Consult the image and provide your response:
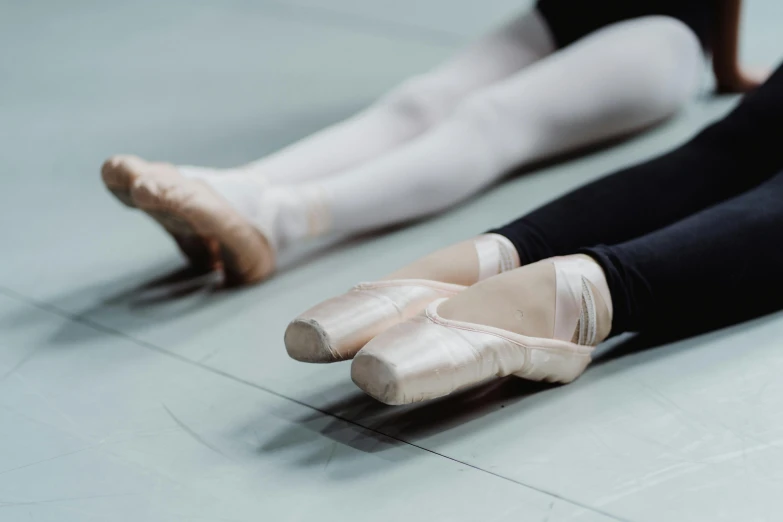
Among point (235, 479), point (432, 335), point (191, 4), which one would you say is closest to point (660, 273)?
point (432, 335)

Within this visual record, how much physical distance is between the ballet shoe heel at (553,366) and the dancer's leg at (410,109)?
495 mm

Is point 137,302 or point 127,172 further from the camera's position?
point 137,302

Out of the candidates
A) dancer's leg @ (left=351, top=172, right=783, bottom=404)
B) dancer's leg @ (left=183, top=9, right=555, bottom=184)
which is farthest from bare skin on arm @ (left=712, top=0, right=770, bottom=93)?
dancer's leg @ (left=351, top=172, right=783, bottom=404)

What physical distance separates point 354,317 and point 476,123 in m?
0.53

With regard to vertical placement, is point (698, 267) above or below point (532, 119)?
below

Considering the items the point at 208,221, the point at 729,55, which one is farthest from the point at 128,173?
the point at 729,55

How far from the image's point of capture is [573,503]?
780 mm

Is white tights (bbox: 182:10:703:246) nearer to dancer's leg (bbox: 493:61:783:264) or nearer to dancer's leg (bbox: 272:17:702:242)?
dancer's leg (bbox: 272:17:702:242)

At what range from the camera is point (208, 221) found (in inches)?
43.6

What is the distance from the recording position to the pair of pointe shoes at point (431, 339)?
32.6 inches

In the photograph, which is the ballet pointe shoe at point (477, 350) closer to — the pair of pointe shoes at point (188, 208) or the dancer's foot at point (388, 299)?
the dancer's foot at point (388, 299)

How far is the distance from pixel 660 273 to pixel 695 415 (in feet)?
0.46

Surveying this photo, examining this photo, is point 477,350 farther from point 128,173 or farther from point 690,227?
point 128,173

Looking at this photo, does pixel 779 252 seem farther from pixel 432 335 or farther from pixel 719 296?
pixel 432 335
